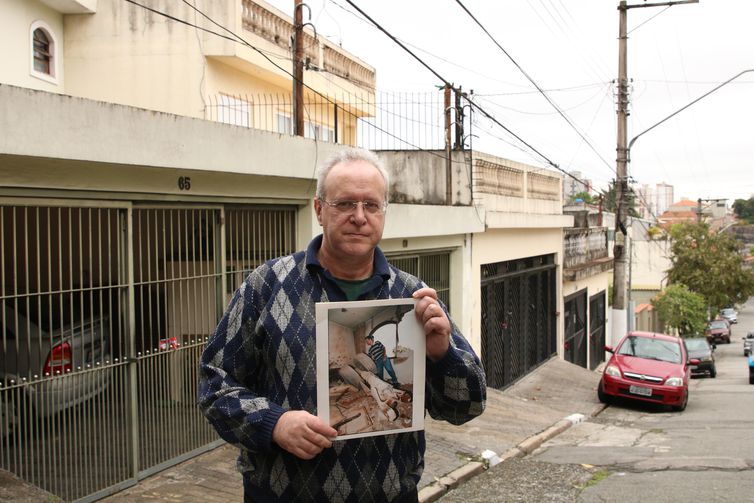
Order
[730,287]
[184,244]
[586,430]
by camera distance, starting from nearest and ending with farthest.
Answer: [184,244] → [586,430] → [730,287]

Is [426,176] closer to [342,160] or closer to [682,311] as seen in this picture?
[342,160]

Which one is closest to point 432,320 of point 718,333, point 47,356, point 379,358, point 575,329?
point 379,358

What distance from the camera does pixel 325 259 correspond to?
259 centimetres

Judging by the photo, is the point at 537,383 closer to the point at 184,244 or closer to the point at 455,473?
the point at 455,473

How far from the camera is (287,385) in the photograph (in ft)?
8.11

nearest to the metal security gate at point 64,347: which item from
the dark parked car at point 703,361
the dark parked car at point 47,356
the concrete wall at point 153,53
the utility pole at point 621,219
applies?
the dark parked car at point 47,356

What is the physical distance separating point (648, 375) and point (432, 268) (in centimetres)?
457

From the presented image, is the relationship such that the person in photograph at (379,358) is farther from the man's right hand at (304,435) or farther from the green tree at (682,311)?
the green tree at (682,311)

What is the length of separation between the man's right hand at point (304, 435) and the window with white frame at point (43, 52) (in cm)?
1276

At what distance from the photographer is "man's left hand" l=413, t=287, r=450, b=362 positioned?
2.46m

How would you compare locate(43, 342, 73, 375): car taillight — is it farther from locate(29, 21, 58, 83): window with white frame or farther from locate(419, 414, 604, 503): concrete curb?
locate(29, 21, 58, 83): window with white frame

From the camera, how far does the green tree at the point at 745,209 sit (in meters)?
118

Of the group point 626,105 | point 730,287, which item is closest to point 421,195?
point 626,105

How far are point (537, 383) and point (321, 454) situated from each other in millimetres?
13578
